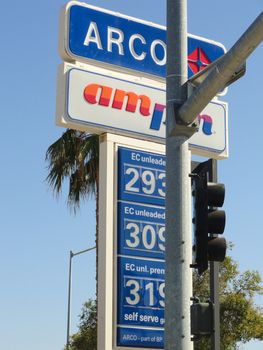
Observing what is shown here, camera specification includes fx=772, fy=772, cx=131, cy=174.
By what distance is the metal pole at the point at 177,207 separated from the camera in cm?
938

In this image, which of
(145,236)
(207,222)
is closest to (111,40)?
(145,236)

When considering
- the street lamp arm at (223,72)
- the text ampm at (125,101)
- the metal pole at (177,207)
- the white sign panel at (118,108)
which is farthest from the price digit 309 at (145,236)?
the street lamp arm at (223,72)

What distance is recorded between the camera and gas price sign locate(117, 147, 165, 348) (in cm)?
1275

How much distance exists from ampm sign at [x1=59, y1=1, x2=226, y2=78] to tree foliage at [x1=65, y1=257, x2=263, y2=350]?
18.2 m

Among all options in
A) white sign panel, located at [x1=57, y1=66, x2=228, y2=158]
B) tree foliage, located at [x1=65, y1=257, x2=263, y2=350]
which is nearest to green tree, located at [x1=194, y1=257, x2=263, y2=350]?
tree foliage, located at [x1=65, y1=257, x2=263, y2=350]

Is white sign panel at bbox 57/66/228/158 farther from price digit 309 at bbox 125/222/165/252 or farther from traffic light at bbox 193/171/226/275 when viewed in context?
traffic light at bbox 193/171/226/275

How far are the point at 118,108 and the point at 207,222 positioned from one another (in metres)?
4.47

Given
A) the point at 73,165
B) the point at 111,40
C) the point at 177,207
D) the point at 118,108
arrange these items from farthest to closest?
the point at 73,165
the point at 111,40
the point at 118,108
the point at 177,207

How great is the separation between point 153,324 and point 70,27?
5315 millimetres

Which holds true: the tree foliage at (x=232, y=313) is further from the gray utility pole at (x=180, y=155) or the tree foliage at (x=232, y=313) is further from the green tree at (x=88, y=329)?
the gray utility pole at (x=180, y=155)

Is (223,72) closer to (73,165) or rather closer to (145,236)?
(145,236)

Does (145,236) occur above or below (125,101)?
below

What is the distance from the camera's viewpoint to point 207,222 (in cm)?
974

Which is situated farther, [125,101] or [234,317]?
[234,317]
